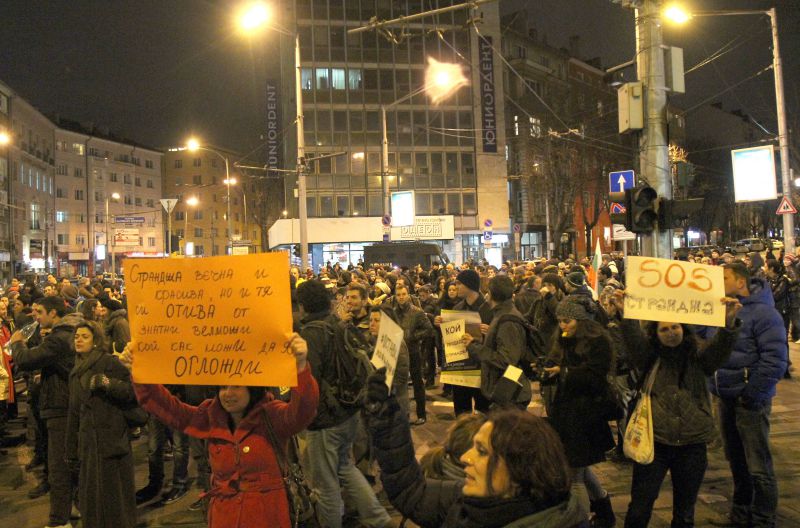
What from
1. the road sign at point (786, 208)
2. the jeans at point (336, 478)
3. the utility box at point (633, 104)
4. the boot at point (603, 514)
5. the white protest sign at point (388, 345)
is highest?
the utility box at point (633, 104)

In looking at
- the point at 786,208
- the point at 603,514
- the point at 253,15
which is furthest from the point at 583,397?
the point at 786,208

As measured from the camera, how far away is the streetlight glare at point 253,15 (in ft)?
50.3

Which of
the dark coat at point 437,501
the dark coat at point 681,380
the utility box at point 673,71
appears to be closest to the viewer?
the dark coat at point 437,501

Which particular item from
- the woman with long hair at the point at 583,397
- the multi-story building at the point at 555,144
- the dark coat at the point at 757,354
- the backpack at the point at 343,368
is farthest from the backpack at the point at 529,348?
the multi-story building at the point at 555,144

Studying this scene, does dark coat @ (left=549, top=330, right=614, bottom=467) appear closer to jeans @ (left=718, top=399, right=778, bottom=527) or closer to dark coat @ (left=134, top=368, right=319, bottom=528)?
jeans @ (left=718, top=399, right=778, bottom=527)

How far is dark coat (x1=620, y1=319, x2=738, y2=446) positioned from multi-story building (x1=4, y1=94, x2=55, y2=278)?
5757 centimetres

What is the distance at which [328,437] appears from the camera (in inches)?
191

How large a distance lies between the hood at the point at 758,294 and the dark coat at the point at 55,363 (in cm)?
556

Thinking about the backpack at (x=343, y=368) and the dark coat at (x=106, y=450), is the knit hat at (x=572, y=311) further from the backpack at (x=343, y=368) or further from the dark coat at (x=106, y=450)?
the dark coat at (x=106, y=450)

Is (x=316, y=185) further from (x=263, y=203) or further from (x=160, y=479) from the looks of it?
(x=160, y=479)

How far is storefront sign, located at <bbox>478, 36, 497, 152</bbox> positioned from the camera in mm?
45781

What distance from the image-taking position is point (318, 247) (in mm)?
43688

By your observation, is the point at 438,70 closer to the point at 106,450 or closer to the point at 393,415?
the point at 106,450

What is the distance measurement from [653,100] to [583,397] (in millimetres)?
5561
